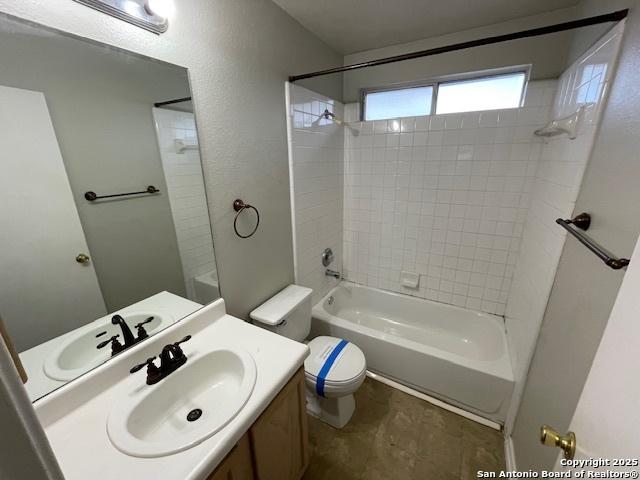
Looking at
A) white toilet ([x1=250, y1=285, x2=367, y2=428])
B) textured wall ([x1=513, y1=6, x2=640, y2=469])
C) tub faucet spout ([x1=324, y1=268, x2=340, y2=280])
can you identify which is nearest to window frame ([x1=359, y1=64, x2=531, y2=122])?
textured wall ([x1=513, y1=6, x2=640, y2=469])

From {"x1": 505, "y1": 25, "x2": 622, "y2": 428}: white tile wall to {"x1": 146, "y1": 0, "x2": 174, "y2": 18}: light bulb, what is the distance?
1.63 meters

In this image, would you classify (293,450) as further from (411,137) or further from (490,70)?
(490,70)

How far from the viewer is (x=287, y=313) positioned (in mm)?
1576

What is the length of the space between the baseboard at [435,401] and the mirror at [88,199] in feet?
5.07

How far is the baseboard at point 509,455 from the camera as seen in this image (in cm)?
140

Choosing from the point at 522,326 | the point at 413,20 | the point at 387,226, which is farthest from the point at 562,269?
the point at 413,20

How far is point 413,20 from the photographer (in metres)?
1.63

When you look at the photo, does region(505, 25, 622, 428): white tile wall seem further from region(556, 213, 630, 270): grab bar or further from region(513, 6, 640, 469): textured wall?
region(556, 213, 630, 270): grab bar

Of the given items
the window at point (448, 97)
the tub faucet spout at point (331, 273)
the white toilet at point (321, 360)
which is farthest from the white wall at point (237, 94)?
the window at point (448, 97)

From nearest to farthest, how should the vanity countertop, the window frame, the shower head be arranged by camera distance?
the vanity countertop → the window frame → the shower head

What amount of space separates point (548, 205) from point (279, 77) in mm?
1697

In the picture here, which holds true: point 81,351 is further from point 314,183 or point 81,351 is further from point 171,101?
point 314,183

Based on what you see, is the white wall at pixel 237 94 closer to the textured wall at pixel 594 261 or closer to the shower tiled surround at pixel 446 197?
the shower tiled surround at pixel 446 197

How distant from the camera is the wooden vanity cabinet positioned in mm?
830
